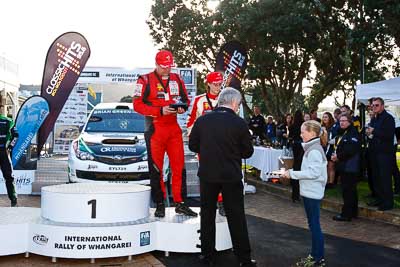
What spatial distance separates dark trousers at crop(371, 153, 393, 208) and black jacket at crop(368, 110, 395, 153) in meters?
0.11

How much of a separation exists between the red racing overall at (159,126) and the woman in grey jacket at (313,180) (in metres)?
1.49

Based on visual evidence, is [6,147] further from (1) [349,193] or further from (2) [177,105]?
(1) [349,193]

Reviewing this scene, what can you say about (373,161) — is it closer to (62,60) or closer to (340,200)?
(340,200)

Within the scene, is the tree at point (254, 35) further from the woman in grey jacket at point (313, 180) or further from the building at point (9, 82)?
the woman in grey jacket at point (313, 180)

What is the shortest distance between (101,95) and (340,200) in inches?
412

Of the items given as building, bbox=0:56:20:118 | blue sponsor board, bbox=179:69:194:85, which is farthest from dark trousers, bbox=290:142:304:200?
building, bbox=0:56:20:118

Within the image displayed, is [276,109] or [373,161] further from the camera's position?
[276,109]

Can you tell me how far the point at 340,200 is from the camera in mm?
9844

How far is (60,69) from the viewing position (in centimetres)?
1276

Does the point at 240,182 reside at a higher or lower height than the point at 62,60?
lower

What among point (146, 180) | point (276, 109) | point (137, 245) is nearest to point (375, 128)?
point (146, 180)

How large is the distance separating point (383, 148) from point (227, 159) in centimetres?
443

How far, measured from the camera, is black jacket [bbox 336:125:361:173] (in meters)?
8.30

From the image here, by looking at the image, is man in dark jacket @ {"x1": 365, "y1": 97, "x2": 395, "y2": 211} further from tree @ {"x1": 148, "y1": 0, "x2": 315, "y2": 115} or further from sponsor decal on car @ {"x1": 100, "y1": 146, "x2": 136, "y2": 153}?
tree @ {"x1": 148, "y1": 0, "x2": 315, "y2": 115}
